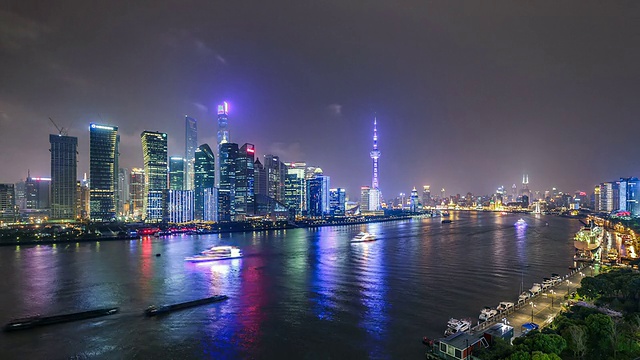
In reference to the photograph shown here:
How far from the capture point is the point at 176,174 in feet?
361

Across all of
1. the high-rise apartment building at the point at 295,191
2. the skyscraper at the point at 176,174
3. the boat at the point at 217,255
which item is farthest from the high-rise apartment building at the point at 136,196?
the boat at the point at 217,255

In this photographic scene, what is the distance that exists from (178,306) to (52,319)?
5.44 m

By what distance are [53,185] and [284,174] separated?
72.1 m

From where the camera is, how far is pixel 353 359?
1206 cm

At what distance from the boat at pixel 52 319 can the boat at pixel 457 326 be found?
1575cm

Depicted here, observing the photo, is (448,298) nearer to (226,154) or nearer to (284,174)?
(226,154)

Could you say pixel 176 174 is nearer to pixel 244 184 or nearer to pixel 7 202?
pixel 244 184

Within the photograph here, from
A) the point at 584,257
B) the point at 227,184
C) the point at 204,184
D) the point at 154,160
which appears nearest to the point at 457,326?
the point at 584,257

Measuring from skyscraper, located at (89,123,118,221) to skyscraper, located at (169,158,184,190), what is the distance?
826 inches

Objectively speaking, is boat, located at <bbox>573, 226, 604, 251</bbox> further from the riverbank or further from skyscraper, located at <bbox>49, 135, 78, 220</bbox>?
skyscraper, located at <bbox>49, 135, 78, 220</bbox>

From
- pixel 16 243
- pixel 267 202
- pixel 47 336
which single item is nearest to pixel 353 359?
pixel 47 336

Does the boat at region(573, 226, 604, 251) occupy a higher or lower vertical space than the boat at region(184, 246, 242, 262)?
higher

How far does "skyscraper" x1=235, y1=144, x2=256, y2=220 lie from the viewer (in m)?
97.4

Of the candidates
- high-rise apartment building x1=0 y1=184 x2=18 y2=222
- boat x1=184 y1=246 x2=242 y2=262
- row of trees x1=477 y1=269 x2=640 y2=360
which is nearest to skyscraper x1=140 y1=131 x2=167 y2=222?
high-rise apartment building x1=0 y1=184 x2=18 y2=222
